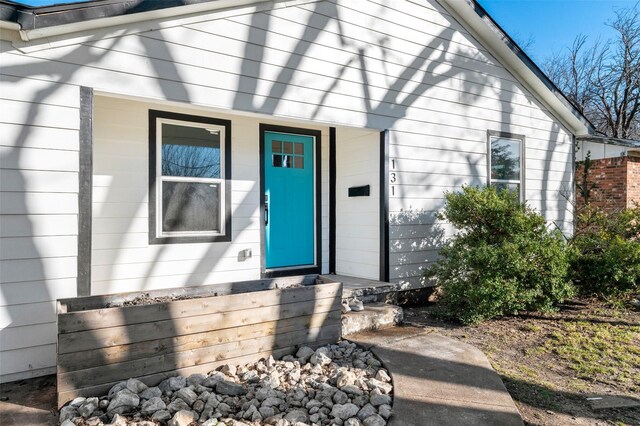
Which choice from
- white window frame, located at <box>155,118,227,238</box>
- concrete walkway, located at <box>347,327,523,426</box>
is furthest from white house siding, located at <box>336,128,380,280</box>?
white window frame, located at <box>155,118,227,238</box>

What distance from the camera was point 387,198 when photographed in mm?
5121

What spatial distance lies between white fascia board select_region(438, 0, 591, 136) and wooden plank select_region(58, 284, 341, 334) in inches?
184

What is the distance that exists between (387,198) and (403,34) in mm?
2296

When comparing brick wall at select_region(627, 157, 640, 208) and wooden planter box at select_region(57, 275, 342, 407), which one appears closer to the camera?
wooden planter box at select_region(57, 275, 342, 407)

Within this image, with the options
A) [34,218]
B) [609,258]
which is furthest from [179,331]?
[609,258]

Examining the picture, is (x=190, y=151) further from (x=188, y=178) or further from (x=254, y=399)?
(x=254, y=399)

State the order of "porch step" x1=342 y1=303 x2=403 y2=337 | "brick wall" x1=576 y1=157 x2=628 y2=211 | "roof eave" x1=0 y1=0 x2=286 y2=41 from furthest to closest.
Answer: "brick wall" x1=576 y1=157 x2=628 y2=211 < "porch step" x1=342 y1=303 x2=403 y2=337 < "roof eave" x1=0 y1=0 x2=286 y2=41

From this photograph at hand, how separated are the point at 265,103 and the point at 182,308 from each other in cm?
233

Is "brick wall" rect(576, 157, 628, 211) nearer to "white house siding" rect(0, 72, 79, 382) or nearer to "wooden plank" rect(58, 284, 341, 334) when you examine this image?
"wooden plank" rect(58, 284, 341, 334)

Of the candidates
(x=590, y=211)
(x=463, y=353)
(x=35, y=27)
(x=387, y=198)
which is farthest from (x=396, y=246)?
(x=35, y=27)

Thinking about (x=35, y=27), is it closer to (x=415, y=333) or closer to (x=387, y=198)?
(x=387, y=198)

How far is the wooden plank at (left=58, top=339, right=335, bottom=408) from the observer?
2617 mm

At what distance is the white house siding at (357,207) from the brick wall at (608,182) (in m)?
5.28

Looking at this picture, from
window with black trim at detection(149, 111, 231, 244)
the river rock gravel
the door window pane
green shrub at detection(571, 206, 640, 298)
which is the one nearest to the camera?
the river rock gravel
